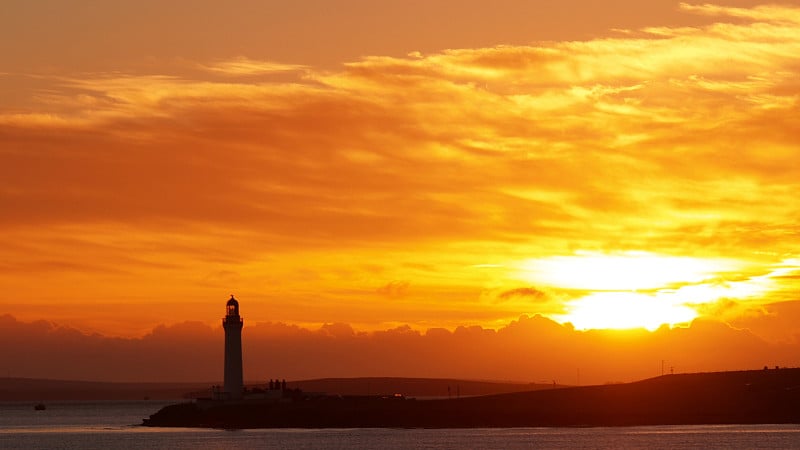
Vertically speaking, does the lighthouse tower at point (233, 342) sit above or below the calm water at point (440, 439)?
above

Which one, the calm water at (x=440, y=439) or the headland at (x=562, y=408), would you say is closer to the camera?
the calm water at (x=440, y=439)

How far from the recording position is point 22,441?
493 feet

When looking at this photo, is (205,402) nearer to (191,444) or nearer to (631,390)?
(191,444)

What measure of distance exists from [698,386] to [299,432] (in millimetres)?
46225

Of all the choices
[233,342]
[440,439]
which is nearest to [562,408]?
[440,439]

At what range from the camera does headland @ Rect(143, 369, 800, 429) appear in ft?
452

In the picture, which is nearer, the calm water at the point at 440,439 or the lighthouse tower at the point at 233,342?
the calm water at the point at 440,439

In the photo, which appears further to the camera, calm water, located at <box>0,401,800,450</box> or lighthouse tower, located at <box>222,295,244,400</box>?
lighthouse tower, located at <box>222,295,244,400</box>

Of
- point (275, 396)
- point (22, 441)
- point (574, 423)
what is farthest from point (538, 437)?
point (22, 441)

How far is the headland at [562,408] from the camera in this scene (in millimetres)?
137750

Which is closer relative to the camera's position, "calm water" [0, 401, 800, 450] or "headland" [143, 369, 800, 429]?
"calm water" [0, 401, 800, 450]

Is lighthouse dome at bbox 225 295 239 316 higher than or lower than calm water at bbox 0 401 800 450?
higher

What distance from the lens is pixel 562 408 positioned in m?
144

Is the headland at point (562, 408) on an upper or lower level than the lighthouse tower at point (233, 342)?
lower
